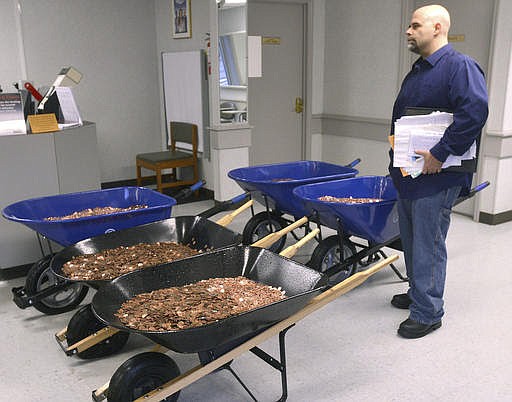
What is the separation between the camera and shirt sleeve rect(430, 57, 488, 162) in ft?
8.27

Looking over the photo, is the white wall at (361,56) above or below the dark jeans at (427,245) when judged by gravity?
above

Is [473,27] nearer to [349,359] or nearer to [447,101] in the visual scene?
[447,101]

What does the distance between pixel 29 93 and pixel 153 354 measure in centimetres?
271

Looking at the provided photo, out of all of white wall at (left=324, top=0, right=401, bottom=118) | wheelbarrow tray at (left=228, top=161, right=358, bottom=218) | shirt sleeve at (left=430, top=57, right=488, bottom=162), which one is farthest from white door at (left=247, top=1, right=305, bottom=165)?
shirt sleeve at (left=430, top=57, right=488, bottom=162)

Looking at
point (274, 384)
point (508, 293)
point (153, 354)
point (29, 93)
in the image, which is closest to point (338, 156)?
point (508, 293)

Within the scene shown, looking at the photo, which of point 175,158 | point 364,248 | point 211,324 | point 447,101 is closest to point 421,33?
point 447,101

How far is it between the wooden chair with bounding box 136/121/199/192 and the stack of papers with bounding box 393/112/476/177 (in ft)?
11.7

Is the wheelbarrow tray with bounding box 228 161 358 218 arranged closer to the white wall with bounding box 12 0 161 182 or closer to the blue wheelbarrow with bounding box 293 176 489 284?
the blue wheelbarrow with bounding box 293 176 489 284

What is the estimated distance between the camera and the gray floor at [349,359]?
96.5 inches

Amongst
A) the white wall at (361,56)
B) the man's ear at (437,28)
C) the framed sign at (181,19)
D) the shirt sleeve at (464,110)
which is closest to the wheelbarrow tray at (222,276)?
the shirt sleeve at (464,110)

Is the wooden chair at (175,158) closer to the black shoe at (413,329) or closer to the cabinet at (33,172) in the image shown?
the cabinet at (33,172)

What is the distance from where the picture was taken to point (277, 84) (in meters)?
5.90

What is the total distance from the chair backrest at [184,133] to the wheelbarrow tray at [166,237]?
3.18m

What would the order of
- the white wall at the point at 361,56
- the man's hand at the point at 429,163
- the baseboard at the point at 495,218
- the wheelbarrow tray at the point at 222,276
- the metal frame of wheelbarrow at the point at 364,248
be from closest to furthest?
the wheelbarrow tray at the point at 222,276 < the man's hand at the point at 429,163 < the metal frame of wheelbarrow at the point at 364,248 < the baseboard at the point at 495,218 < the white wall at the point at 361,56
